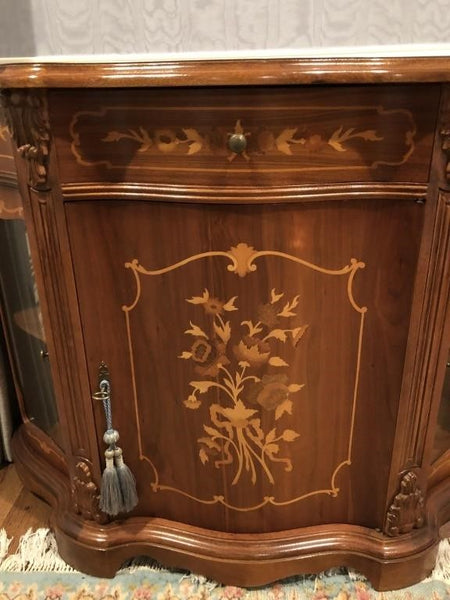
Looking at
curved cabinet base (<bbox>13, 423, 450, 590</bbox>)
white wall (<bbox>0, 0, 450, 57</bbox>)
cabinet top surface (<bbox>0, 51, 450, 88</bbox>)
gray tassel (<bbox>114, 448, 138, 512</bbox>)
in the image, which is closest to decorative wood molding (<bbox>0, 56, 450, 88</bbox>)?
cabinet top surface (<bbox>0, 51, 450, 88</bbox>)

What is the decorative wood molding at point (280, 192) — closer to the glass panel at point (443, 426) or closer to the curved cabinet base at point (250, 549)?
the glass panel at point (443, 426)

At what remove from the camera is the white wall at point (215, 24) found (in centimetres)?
93

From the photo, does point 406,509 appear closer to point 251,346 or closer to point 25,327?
point 251,346

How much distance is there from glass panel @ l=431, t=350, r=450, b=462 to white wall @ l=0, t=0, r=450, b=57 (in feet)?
1.83

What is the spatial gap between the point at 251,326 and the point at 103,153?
1.07 feet

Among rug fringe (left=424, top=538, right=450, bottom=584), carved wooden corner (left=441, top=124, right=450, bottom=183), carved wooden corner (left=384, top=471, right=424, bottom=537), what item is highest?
carved wooden corner (left=441, top=124, right=450, bottom=183)

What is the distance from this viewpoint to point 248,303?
86 centimetres

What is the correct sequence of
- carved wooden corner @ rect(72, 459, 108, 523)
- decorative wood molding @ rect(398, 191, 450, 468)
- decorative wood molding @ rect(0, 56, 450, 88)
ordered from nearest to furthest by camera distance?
decorative wood molding @ rect(0, 56, 450, 88) → decorative wood molding @ rect(398, 191, 450, 468) → carved wooden corner @ rect(72, 459, 108, 523)

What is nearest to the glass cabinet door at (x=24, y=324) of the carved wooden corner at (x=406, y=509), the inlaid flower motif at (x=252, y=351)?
the inlaid flower motif at (x=252, y=351)

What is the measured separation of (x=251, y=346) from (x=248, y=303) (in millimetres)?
73

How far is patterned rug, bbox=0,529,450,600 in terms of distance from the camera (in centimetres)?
107

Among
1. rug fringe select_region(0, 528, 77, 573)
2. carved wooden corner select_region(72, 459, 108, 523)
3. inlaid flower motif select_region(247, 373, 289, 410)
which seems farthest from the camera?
rug fringe select_region(0, 528, 77, 573)

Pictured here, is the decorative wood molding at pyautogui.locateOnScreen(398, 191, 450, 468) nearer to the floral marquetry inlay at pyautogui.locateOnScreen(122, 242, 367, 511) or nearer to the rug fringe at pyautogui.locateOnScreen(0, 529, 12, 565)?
the floral marquetry inlay at pyautogui.locateOnScreen(122, 242, 367, 511)

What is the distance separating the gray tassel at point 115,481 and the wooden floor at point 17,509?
318 mm
